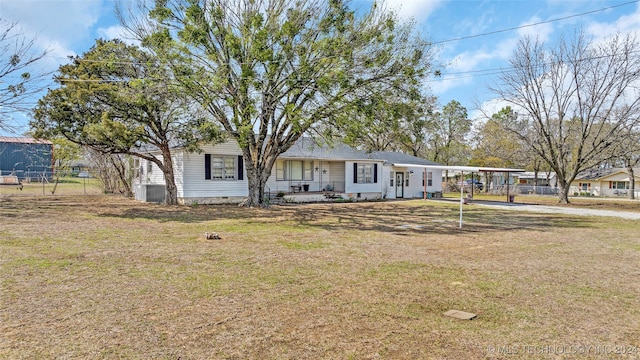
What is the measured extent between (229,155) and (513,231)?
539 inches

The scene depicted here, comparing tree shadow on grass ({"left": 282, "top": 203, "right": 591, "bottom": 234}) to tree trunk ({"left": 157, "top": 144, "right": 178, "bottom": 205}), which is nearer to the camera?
tree shadow on grass ({"left": 282, "top": 203, "right": 591, "bottom": 234})

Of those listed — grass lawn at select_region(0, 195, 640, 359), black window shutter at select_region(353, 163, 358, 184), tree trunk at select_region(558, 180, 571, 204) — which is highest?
black window shutter at select_region(353, 163, 358, 184)

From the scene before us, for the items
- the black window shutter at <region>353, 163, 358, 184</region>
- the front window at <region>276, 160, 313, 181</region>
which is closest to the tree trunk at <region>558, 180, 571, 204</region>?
the black window shutter at <region>353, 163, 358, 184</region>

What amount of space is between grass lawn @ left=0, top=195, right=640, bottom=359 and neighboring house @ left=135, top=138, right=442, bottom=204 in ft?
29.4

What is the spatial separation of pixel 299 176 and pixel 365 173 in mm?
4825

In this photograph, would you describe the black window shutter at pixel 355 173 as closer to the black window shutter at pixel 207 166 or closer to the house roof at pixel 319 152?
the house roof at pixel 319 152

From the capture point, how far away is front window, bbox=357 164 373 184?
25.6m

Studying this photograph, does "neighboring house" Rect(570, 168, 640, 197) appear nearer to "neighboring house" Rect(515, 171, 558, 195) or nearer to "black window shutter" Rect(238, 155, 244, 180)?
"neighboring house" Rect(515, 171, 558, 195)

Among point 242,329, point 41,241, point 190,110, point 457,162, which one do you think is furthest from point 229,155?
point 457,162

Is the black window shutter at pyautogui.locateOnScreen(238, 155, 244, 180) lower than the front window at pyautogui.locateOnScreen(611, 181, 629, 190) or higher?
higher

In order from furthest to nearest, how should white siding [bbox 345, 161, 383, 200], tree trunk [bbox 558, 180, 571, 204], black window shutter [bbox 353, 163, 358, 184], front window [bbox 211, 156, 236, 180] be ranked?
tree trunk [bbox 558, 180, 571, 204] < black window shutter [bbox 353, 163, 358, 184] < white siding [bbox 345, 161, 383, 200] < front window [bbox 211, 156, 236, 180]

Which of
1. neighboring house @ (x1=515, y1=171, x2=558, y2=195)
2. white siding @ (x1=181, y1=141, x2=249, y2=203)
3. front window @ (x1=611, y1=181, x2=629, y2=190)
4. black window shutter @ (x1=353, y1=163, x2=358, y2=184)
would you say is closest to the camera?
white siding @ (x1=181, y1=141, x2=249, y2=203)

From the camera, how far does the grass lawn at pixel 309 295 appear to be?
3779 mm

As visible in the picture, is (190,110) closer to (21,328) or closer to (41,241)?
(41,241)
